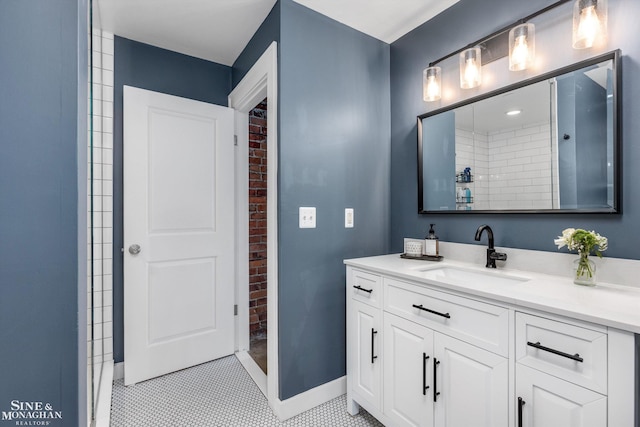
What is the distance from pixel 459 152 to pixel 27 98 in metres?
1.86

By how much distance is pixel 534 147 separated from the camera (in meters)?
1.43

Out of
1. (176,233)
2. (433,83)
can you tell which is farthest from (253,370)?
(433,83)

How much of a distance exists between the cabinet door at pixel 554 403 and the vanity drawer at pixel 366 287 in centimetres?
68

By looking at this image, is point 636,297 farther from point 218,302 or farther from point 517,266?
point 218,302

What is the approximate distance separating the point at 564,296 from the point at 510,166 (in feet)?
2.46

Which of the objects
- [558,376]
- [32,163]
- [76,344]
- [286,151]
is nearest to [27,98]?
[32,163]

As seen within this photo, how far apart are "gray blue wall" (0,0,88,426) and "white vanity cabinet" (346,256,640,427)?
1.22m

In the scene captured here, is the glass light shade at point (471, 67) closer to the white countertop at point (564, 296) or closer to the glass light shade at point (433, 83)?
the glass light shade at point (433, 83)

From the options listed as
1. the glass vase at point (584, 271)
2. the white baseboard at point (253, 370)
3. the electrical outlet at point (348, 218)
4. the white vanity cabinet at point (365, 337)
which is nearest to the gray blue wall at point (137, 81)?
the white baseboard at point (253, 370)

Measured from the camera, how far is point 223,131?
240 centimetres

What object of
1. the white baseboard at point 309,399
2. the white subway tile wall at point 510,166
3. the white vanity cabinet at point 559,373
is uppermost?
the white subway tile wall at point 510,166

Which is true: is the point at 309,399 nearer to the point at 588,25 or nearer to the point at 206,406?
the point at 206,406

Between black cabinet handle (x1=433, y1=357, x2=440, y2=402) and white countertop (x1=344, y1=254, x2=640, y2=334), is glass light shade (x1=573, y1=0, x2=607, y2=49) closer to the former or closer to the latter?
white countertop (x1=344, y1=254, x2=640, y2=334)

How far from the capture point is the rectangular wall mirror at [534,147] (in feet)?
4.01
